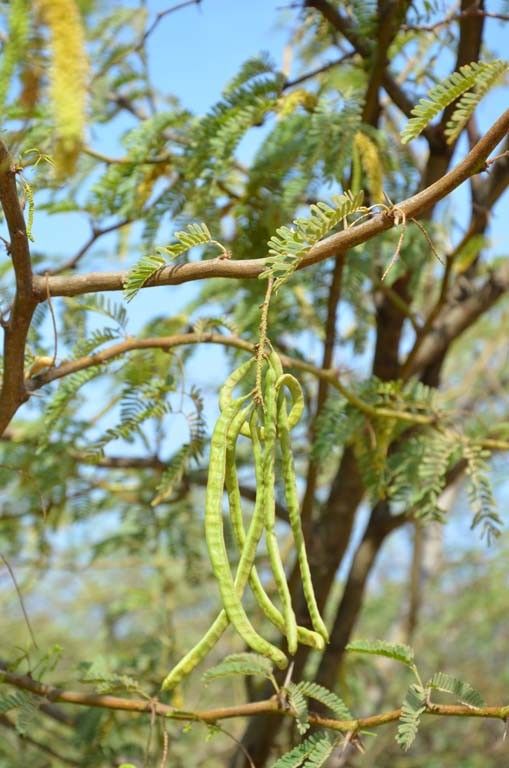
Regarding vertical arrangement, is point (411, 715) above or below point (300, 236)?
below

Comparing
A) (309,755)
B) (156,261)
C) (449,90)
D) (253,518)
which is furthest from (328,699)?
(449,90)

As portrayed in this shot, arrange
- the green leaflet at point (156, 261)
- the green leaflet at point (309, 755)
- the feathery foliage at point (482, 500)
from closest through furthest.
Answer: the green leaflet at point (156, 261), the green leaflet at point (309, 755), the feathery foliage at point (482, 500)

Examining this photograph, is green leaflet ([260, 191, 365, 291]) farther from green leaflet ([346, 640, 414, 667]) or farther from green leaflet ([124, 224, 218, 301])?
green leaflet ([346, 640, 414, 667])

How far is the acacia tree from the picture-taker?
831 mm

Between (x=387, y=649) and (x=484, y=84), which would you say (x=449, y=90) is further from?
(x=387, y=649)

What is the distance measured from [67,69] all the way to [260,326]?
28 centimetres

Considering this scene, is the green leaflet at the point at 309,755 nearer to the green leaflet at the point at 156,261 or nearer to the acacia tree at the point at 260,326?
the acacia tree at the point at 260,326

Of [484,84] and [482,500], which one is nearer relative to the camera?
[484,84]

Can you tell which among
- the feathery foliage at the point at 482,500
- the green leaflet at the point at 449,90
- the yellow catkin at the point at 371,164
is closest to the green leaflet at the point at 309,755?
the feathery foliage at the point at 482,500

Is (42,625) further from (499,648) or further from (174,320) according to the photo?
(174,320)

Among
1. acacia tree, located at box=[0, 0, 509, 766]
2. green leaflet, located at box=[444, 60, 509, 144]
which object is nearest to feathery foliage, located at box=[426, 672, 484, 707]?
acacia tree, located at box=[0, 0, 509, 766]

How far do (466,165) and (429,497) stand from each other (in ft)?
2.24

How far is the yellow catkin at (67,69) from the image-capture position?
59 centimetres

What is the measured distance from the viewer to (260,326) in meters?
0.80
